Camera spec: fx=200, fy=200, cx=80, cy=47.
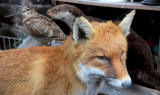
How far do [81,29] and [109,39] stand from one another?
30cm

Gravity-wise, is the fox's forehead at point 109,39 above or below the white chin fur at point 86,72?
above

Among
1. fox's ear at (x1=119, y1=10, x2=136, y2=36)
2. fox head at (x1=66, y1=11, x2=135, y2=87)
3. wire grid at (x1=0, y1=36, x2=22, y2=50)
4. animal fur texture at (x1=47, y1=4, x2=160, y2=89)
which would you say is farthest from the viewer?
wire grid at (x1=0, y1=36, x2=22, y2=50)

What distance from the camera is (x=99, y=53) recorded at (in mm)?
1959

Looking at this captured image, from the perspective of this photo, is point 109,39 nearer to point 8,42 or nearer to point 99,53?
point 99,53

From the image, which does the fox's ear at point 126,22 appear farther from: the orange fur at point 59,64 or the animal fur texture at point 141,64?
the animal fur texture at point 141,64

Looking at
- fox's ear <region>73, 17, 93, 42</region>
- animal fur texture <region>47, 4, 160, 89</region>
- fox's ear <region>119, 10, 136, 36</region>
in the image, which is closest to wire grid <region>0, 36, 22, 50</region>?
animal fur texture <region>47, 4, 160, 89</region>

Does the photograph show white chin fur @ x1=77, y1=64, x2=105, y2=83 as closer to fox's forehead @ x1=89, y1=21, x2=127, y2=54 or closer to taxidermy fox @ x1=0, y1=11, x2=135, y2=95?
taxidermy fox @ x1=0, y1=11, x2=135, y2=95

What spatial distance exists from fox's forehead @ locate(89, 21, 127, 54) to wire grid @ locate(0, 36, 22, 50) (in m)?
3.65

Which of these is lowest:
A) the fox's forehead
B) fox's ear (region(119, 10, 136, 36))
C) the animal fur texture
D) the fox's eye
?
the animal fur texture

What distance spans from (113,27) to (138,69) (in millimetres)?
1759

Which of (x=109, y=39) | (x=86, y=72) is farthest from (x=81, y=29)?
(x=86, y=72)

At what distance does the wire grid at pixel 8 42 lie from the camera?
5.38 metres

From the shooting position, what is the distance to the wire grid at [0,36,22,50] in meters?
5.38

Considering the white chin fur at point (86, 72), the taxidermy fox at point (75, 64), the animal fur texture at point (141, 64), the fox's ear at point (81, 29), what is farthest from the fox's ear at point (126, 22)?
the animal fur texture at point (141, 64)
